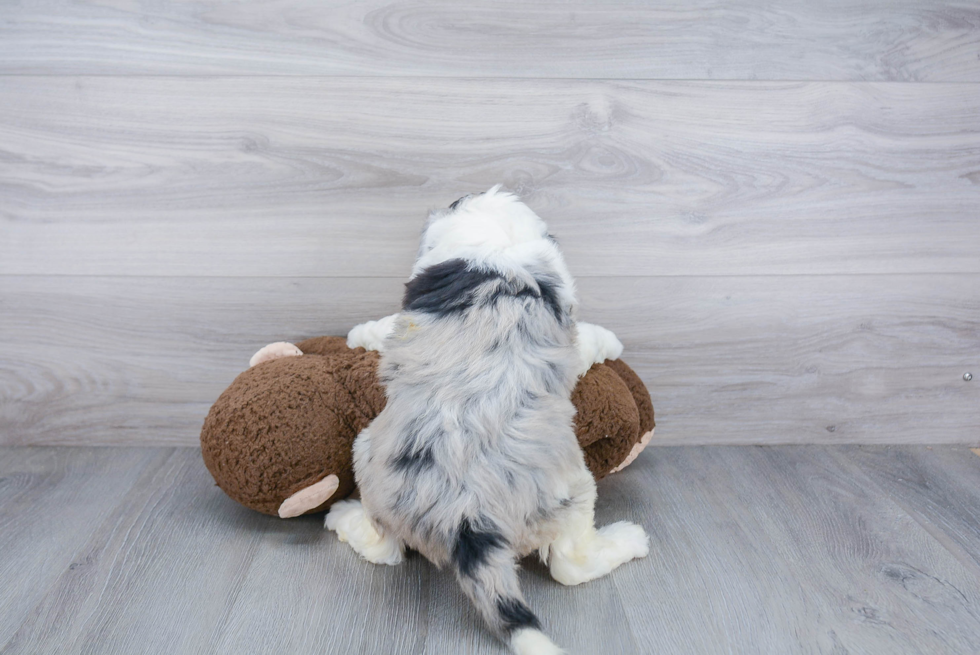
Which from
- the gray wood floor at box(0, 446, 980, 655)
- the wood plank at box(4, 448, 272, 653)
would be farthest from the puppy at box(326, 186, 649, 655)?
the wood plank at box(4, 448, 272, 653)

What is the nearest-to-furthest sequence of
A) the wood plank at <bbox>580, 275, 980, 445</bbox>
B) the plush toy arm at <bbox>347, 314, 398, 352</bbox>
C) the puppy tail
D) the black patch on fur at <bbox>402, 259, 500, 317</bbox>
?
1. the puppy tail
2. the black patch on fur at <bbox>402, 259, 500, 317</bbox>
3. the plush toy arm at <bbox>347, 314, 398, 352</bbox>
4. the wood plank at <bbox>580, 275, 980, 445</bbox>

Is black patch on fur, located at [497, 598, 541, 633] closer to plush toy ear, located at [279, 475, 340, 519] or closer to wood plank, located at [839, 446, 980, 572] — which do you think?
plush toy ear, located at [279, 475, 340, 519]

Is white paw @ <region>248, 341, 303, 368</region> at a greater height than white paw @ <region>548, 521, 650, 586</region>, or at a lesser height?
greater

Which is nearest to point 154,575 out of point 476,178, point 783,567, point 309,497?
point 309,497

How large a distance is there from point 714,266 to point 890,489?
550 mm

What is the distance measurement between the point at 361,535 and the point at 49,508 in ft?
2.00

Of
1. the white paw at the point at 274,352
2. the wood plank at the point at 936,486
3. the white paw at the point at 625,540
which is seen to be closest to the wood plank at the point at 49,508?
the white paw at the point at 274,352

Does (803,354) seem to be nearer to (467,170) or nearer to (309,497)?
(467,170)

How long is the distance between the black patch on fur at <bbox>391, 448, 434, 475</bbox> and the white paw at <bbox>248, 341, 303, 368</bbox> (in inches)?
17.1

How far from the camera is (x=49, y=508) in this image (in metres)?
1.30

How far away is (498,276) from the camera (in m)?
1.01

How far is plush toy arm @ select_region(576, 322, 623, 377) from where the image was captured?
1235 mm

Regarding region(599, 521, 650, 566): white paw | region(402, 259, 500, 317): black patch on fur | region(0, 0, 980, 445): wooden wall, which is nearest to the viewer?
region(402, 259, 500, 317): black patch on fur

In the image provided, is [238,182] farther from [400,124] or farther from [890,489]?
[890,489]
